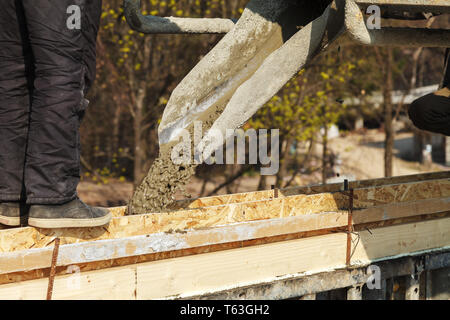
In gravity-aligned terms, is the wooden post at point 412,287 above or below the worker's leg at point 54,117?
below

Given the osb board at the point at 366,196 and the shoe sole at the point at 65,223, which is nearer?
the shoe sole at the point at 65,223

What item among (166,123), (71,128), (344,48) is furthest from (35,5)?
(344,48)

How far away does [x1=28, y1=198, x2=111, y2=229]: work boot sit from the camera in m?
2.40

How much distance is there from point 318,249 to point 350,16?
130 centimetres

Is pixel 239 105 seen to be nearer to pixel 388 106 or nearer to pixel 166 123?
pixel 166 123

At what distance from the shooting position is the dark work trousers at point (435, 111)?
352cm

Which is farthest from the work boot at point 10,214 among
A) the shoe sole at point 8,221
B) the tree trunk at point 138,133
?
the tree trunk at point 138,133

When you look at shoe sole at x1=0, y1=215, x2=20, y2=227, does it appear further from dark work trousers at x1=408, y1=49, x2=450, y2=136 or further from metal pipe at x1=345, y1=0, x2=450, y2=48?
dark work trousers at x1=408, y1=49, x2=450, y2=136

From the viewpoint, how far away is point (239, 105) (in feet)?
9.89

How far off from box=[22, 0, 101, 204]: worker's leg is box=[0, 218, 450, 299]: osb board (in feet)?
1.52

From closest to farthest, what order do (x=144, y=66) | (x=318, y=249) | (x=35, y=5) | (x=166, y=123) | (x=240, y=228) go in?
(x=35, y=5), (x=240, y=228), (x=318, y=249), (x=166, y=123), (x=144, y=66)

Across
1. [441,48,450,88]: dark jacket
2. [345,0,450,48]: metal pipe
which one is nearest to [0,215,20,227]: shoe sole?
[345,0,450,48]: metal pipe

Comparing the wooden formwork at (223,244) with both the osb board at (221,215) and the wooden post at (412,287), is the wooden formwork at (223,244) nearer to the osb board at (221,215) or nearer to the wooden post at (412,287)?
the osb board at (221,215)

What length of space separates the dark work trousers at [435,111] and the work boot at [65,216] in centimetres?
234
